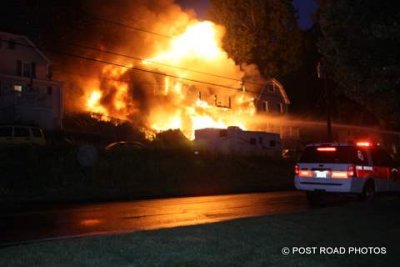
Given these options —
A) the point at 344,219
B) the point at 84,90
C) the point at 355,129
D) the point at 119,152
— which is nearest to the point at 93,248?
the point at 344,219

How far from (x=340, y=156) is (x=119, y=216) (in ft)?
22.1

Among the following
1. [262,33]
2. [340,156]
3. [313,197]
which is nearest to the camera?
[340,156]

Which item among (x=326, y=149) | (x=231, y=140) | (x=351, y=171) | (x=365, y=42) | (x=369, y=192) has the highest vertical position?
(x=365, y=42)

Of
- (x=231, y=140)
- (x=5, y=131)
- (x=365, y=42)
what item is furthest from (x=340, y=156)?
(x=231, y=140)

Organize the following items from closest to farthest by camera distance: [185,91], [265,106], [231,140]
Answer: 1. [231,140]
2. [185,91]
3. [265,106]

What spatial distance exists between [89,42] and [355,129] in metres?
32.1

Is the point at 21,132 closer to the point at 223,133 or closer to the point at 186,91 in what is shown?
the point at 223,133

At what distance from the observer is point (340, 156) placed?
15.4 meters

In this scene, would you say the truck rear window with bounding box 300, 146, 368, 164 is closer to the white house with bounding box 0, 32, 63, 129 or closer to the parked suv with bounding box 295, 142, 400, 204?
the parked suv with bounding box 295, 142, 400, 204

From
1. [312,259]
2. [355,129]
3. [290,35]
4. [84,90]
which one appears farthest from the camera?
[290,35]

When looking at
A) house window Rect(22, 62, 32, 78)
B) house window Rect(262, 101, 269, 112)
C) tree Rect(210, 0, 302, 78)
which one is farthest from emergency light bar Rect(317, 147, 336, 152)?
tree Rect(210, 0, 302, 78)

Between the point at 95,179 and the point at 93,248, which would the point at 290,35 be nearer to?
the point at 95,179

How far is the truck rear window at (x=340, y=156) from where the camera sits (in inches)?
602

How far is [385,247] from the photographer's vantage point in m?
8.40
